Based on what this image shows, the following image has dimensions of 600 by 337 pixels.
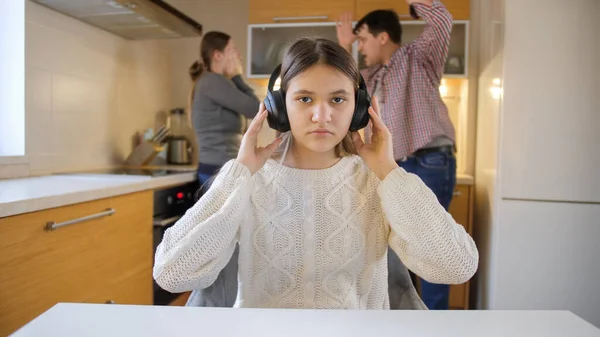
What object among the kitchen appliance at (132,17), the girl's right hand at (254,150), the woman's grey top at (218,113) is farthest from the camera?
the woman's grey top at (218,113)

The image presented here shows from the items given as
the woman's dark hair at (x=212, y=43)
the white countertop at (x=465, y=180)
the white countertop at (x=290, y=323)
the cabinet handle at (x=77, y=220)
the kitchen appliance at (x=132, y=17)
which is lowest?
the cabinet handle at (x=77, y=220)

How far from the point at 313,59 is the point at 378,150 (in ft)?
0.77

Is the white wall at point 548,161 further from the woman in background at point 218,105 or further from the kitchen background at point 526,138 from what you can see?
the woman in background at point 218,105

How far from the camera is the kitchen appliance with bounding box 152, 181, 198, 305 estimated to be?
201 centimetres

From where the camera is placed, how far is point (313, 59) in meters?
0.96

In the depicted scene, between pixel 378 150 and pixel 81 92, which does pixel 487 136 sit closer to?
pixel 378 150

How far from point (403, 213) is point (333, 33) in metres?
1.94

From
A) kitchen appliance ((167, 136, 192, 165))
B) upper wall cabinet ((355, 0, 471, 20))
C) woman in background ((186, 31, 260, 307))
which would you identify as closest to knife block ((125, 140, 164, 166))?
kitchen appliance ((167, 136, 192, 165))

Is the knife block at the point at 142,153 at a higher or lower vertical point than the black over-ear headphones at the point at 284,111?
lower

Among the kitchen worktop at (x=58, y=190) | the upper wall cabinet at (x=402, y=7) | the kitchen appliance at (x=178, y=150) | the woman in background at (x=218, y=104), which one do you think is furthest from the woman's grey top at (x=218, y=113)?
the upper wall cabinet at (x=402, y=7)

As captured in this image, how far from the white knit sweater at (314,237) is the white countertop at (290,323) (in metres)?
0.27

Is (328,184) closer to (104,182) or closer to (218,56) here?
(104,182)

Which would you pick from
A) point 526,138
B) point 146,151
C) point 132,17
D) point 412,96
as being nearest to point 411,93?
point 412,96

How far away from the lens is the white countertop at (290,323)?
20.9 inches
